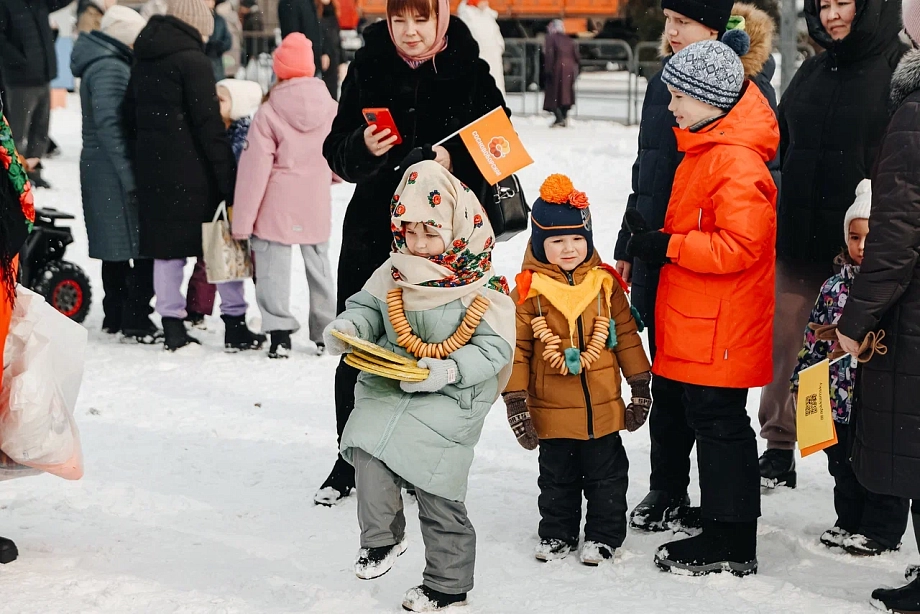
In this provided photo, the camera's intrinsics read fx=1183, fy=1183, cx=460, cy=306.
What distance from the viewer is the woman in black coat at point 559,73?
17125 mm

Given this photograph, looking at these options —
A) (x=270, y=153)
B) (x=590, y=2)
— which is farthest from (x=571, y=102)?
(x=270, y=153)

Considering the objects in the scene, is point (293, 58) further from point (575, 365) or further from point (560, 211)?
point (575, 365)

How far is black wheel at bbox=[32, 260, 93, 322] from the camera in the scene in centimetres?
770

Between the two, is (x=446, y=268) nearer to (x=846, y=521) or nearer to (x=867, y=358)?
(x=867, y=358)

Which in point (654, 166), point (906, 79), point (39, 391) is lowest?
point (39, 391)

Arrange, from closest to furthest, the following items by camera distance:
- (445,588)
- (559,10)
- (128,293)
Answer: (445,588) < (128,293) < (559,10)

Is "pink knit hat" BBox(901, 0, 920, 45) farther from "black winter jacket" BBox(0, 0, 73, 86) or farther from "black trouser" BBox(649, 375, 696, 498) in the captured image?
"black winter jacket" BBox(0, 0, 73, 86)

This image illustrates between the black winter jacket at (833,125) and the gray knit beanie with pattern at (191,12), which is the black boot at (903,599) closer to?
the black winter jacket at (833,125)

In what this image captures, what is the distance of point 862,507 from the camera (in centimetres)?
441

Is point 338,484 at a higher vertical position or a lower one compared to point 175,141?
lower

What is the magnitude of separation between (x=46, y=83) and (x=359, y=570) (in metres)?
9.92

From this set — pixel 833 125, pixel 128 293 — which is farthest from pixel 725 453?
pixel 128 293

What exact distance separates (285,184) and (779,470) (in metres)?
3.57

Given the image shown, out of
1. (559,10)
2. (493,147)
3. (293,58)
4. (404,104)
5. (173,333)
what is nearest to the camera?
(493,147)
